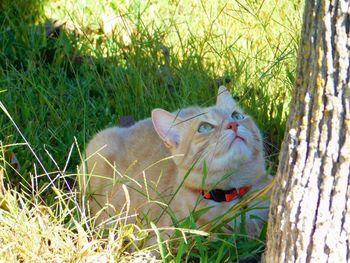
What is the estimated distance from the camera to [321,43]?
2.59 metres

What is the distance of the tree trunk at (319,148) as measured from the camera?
8.44ft

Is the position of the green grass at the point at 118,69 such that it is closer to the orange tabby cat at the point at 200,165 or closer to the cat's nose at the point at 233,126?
the orange tabby cat at the point at 200,165

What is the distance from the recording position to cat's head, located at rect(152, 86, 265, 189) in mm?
3674

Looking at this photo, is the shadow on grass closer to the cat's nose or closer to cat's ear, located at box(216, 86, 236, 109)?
cat's ear, located at box(216, 86, 236, 109)

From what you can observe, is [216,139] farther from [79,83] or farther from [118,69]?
[79,83]

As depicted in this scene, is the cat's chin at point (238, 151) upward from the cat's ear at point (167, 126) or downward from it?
downward

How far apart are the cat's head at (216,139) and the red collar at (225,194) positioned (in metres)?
0.05

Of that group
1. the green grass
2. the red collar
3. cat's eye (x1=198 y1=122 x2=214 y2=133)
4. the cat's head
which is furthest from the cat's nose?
the green grass

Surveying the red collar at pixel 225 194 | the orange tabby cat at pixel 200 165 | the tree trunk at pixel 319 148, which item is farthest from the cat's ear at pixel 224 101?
the tree trunk at pixel 319 148

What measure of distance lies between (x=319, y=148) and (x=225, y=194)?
42.9 inches

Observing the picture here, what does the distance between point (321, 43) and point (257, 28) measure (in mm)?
2974

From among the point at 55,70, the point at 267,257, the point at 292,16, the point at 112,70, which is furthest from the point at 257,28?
the point at 267,257

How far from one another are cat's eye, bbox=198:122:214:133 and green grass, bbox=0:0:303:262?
46 cm

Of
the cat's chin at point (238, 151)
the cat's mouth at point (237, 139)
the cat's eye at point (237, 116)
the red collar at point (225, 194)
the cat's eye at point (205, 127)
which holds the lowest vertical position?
the red collar at point (225, 194)
